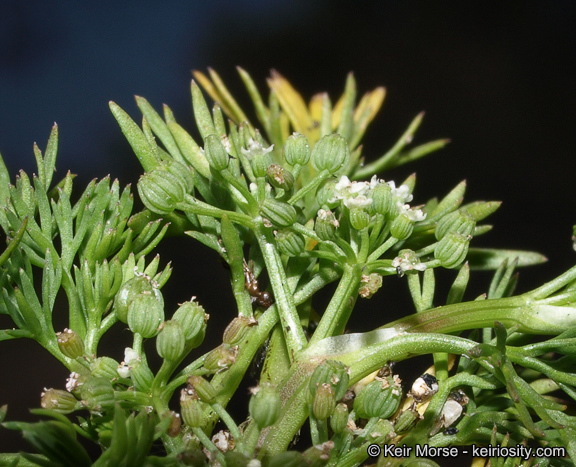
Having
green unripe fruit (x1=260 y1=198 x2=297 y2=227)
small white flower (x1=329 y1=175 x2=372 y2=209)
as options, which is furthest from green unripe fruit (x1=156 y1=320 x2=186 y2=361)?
small white flower (x1=329 y1=175 x2=372 y2=209)

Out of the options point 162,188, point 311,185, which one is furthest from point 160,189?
point 311,185

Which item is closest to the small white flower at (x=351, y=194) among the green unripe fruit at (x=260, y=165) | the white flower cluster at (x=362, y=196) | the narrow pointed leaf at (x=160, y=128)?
the white flower cluster at (x=362, y=196)

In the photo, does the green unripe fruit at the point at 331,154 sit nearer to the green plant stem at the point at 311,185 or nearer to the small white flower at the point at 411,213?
the green plant stem at the point at 311,185

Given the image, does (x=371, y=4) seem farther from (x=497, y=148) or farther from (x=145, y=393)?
(x=145, y=393)

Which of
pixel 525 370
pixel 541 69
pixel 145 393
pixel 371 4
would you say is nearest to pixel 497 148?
pixel 541 69

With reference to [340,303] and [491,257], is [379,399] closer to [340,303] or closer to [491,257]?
[340,303]

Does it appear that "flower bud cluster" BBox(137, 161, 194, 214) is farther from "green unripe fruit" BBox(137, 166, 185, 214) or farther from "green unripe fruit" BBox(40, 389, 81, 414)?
"green unripe fruit" BBox(40, 389, 81, 414)

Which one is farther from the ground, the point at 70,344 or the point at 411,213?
the point at 411,213
